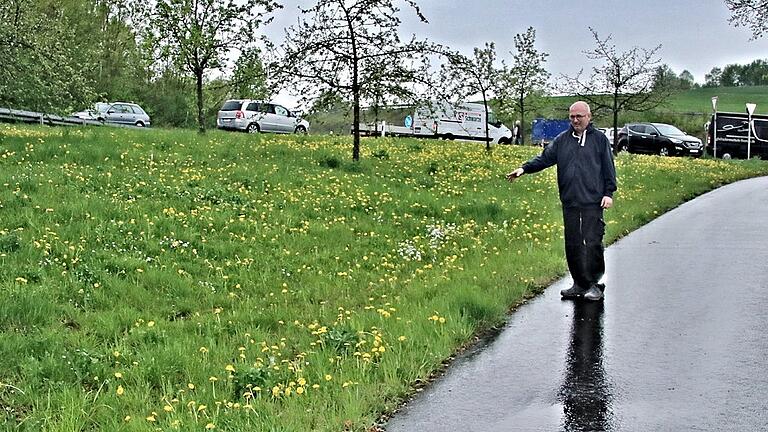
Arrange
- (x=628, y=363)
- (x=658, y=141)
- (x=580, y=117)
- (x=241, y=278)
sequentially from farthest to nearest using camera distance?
(x=658, y=141), (x=241, y=278), (x=580, y=117), (x=628, y=363)

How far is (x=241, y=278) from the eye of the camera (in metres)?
8.36

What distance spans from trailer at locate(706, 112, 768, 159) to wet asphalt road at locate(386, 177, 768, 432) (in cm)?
3154

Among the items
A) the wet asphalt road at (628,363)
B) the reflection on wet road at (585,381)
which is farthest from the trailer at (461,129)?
the reflection on wet road at (585,381)

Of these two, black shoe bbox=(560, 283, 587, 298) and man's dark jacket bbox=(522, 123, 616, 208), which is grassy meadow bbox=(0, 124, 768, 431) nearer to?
black shoe bbox=(560, 283, 587, 298)

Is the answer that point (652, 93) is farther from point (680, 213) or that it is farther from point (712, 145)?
point (680, 213)

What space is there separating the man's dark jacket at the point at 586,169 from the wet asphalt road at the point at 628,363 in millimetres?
1003

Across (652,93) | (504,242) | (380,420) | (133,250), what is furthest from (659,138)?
(380,420)

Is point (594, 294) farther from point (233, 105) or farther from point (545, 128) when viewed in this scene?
point (545, 128)

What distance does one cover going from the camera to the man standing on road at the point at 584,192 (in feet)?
24.3

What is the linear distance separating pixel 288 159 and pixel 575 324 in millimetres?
11688

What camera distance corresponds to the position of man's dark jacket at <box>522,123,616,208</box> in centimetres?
742

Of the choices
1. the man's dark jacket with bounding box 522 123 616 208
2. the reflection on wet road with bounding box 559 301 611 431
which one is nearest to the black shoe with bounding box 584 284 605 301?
the reflection on wet road with bounding box 559 301 611 431

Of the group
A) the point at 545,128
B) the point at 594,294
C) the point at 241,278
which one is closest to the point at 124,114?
the point at 545,128

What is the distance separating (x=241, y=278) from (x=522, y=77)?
32.2m
